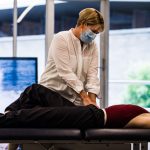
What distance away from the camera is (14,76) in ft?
11.0

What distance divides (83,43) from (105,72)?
1.89 meters

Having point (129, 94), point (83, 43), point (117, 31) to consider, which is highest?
point (117, 31)

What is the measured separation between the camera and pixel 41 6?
13.0 feet

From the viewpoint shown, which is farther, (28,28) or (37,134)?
(28,28)

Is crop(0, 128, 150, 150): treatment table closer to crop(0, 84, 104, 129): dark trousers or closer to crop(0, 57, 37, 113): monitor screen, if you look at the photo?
crop(0, 84, 104, 129): dark trousers

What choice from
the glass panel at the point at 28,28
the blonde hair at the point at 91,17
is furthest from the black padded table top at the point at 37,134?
the glass panel at the point at 28,28

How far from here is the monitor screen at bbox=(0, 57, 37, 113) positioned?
10.9 feet

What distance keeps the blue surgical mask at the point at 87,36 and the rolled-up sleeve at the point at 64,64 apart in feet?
0.39

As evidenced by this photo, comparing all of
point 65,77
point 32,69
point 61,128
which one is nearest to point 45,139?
point 61,128

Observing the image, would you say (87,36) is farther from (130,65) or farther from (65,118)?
(130,65)

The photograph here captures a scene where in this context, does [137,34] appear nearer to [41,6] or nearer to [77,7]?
[77,7]

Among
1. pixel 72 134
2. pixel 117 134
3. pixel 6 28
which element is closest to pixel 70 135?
pixel 72 134

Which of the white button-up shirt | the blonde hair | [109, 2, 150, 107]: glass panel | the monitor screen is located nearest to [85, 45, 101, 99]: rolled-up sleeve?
the white button-up shirt

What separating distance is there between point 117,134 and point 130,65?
3.03 m
